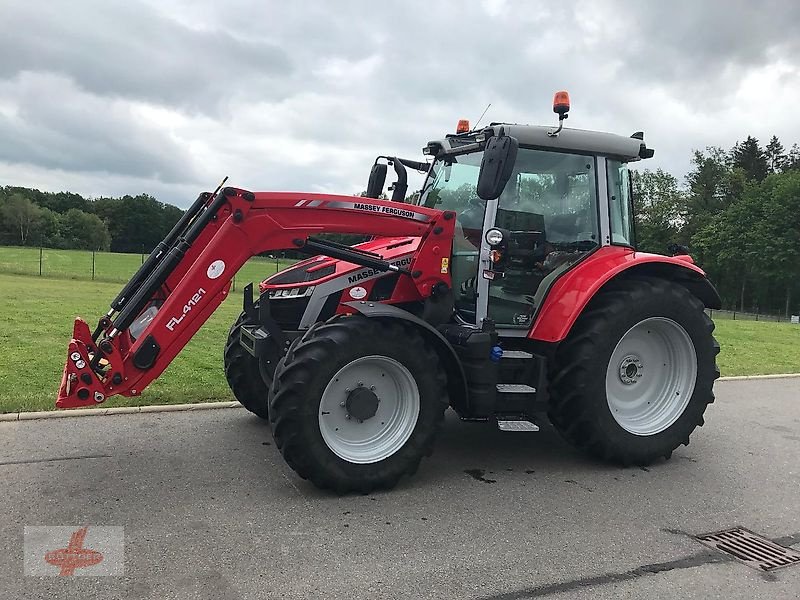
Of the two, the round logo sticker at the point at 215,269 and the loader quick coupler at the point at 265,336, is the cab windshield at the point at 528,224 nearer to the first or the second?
the loader quick coupler at the point at 265,336

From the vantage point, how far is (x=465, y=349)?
4.90 metres

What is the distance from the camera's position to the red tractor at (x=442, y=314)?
4.44 m

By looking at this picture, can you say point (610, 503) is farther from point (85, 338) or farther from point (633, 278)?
point (85, 338)

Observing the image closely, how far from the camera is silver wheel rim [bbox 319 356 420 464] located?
15.0 ft

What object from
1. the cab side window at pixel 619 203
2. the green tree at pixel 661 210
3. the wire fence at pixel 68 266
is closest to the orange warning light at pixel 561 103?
the cab side window at pixel 619 203

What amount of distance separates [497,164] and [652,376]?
8.33ft

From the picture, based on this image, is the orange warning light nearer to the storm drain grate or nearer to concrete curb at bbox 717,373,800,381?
the storm drain grate

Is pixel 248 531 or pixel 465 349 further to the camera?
pixel 465 349

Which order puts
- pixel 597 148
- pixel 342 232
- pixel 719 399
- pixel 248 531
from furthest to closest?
pixel 719 399
pixel 597 148
pixel 342 232
pixel 248 531

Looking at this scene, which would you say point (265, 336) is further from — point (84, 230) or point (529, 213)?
point (84, 230)

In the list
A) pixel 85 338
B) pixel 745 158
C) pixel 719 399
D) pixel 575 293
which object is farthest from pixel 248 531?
pixel 745 158

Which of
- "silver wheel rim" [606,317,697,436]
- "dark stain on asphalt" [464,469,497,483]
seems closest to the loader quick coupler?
"dark stain on asphalt" [464,469,497,483]

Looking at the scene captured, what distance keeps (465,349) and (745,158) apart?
74.6 metres

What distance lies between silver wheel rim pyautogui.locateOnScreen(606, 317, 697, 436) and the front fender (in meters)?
0.47
